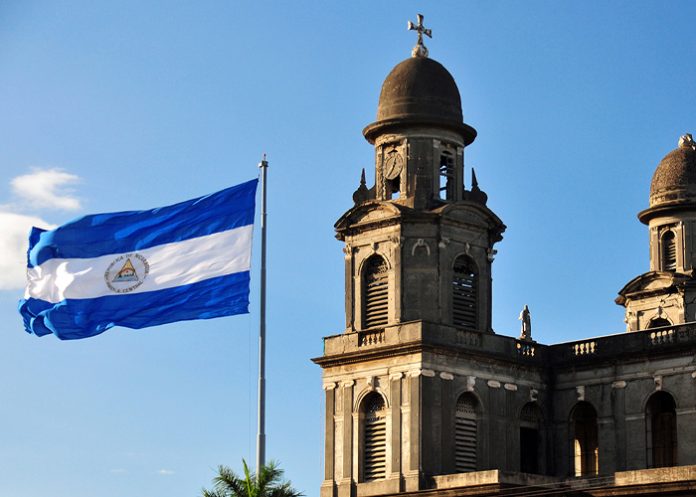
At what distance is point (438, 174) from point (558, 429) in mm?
11150

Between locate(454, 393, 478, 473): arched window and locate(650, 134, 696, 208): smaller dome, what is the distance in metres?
16.2

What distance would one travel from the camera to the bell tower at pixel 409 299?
68438mm

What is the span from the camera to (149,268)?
51625 millimetres

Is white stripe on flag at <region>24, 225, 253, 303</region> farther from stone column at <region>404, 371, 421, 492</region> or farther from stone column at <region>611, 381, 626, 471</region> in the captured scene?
stone column at <region>611, 381, 626, 471</region>

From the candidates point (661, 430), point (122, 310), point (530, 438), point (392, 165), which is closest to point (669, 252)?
point (661, 430)

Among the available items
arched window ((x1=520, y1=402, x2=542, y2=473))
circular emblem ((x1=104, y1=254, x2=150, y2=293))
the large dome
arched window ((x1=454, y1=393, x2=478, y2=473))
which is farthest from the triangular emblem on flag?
arched window ((x1=520, y1=402, x2=542, y2=473))

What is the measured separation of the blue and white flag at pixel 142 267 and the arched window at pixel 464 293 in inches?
819

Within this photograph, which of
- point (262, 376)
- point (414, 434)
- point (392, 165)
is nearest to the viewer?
point (262, 376)

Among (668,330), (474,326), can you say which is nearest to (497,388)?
(474,326)

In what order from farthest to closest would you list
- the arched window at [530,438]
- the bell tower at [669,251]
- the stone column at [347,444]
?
the bell tower at [669,251], the arched window at [530,438], the stone column at [347,444]

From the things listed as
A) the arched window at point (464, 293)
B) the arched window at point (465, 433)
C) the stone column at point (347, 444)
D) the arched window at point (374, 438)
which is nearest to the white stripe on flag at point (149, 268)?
the arched window at point (374, 438)

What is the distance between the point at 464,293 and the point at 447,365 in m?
3.42

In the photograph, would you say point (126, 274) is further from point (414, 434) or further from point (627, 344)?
point (627, 344)

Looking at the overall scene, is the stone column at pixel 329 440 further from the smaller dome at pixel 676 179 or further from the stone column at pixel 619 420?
the smaller dome at pixel 676 179
